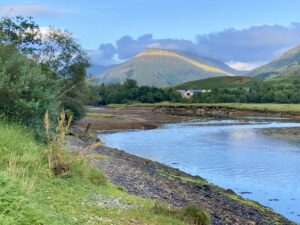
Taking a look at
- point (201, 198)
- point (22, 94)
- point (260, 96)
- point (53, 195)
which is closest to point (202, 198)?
point (201, 198)

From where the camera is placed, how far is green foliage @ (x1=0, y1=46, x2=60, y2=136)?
18016 mm

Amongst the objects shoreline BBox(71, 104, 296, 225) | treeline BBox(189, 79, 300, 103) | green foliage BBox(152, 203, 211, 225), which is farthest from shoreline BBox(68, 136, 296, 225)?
treeline BBox(189, 79, 300, 103)

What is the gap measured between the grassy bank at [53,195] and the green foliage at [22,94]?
1.66m

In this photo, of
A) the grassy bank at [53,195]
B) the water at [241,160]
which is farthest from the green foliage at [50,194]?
the water at [241,160]

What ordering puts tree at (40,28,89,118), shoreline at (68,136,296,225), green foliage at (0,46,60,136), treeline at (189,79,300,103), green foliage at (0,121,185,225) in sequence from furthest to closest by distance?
treeline at (189,79,300,103) < tree at (40,28,89,118) < shoreline at (68,136,296,225) < green foliage at (0,46,60,136) < green foliage at (0,121,185,225)

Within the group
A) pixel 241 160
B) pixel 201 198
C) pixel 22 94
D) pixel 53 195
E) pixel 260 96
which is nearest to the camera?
pixel 53 195

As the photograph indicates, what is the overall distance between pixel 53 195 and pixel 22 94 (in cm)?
811

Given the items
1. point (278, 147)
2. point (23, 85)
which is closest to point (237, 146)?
point (278, 147)

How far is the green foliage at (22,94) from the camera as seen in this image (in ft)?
59.1

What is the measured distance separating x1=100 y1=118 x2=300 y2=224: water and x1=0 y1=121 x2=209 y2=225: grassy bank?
43.5ft

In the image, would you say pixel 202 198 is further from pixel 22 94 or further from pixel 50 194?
pixel 50 194

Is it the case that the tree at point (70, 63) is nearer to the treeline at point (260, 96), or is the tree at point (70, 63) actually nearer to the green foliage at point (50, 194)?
the green foliage at point (50, 194)

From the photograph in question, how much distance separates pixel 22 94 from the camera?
18.7m

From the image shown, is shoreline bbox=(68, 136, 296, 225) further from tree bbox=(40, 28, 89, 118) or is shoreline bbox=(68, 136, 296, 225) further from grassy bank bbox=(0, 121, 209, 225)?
tree bbox=(40, 28, 89, 118)
